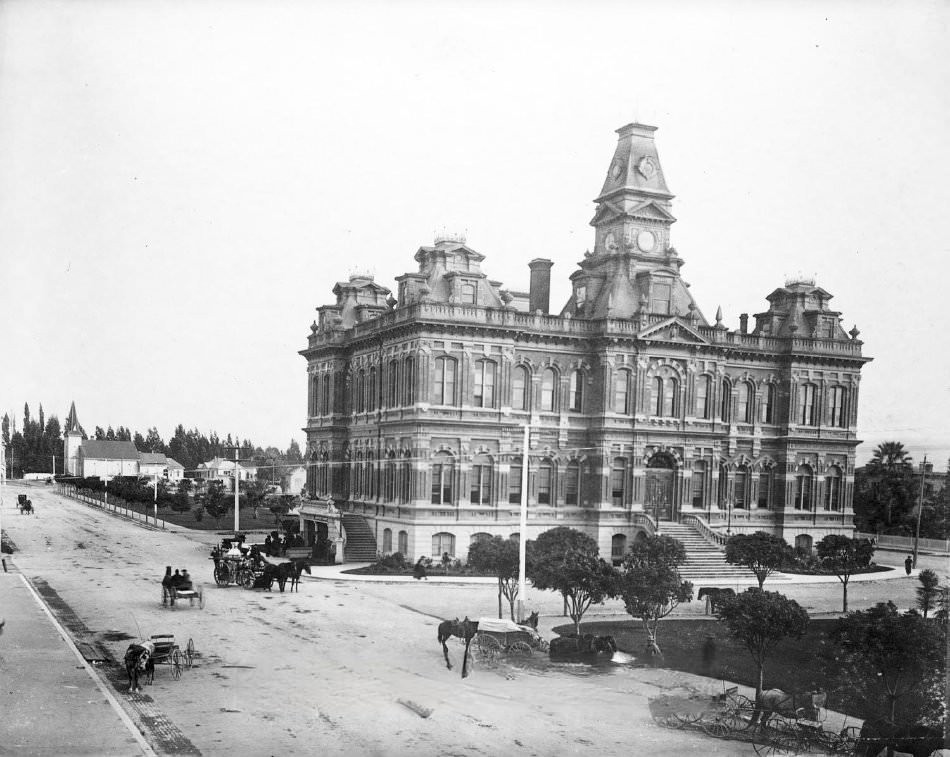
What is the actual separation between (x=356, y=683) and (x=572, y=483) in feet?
60.8

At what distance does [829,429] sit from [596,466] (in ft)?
34.7

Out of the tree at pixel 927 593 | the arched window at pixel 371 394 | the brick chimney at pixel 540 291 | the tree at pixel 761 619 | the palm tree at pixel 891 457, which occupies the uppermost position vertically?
the brick chimney at pixel 540 291

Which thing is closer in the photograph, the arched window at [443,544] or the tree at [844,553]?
the tree at [844,553]

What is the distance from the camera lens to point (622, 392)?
35500mm

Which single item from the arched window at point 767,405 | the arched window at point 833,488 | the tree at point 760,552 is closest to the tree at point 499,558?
the tree at point 760,552

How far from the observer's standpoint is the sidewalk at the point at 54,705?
1411 centimetres

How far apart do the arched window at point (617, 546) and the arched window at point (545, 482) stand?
309 cm

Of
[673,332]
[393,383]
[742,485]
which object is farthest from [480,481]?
[742,485]

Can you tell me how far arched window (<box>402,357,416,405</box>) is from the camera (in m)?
33.1

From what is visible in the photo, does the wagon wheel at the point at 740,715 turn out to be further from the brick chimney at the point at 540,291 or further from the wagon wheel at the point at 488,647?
the brick chimney at the point at 540,291

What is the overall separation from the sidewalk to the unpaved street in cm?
91

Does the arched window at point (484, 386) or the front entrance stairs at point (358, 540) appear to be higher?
the arched window at point (484, 386)

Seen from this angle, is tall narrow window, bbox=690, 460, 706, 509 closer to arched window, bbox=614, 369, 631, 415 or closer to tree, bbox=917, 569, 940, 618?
arched window, bbox=614, 369, 631, 415

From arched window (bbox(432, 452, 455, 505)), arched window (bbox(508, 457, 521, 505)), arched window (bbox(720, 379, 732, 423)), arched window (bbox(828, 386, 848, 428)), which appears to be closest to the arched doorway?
arched window (bbox(720, 379, 732, 423))
